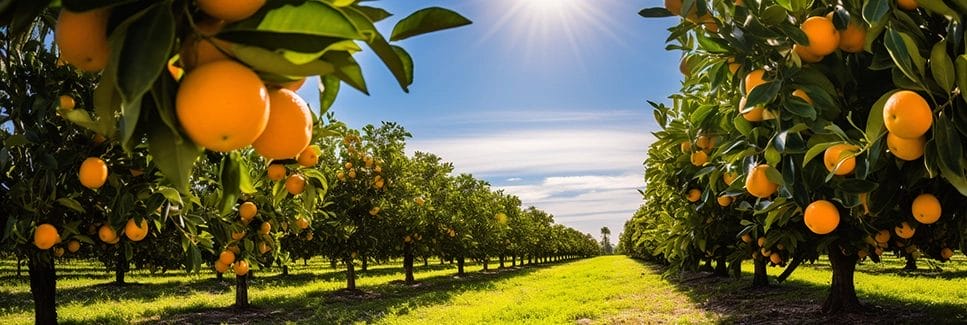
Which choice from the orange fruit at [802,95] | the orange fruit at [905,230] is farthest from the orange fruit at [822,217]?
the orange fruit at [905,230]

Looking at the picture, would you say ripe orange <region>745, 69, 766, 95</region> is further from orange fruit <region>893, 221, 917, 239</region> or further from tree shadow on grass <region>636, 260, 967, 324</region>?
tree shadow on grass <region>636, 260, 967, 324</region>

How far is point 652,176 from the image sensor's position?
623 centimetres

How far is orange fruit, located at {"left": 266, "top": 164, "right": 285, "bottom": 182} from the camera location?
1.88 meters

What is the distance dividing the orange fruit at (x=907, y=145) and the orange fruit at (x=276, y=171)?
1927mm

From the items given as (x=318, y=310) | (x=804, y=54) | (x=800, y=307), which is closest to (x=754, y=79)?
(x=804, y=54)

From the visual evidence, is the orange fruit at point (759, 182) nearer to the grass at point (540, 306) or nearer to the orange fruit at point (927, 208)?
the orange fruit at point (927, 208)

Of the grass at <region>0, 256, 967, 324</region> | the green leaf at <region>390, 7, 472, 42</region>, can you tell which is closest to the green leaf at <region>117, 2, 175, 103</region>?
the green leaf at <region>390, 7, 472, 42</region>

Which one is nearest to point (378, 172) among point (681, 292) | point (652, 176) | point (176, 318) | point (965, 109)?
point (176, 318)

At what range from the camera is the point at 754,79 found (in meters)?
2.22

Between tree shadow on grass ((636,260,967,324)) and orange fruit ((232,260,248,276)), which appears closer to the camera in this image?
orange fruit ((232,260,248,276))

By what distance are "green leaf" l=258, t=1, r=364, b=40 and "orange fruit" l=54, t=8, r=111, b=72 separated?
239 mm

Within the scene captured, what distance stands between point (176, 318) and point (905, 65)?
13.6 meters

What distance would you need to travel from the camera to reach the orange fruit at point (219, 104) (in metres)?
0.73

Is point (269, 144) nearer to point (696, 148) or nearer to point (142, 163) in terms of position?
point (142, 163)
